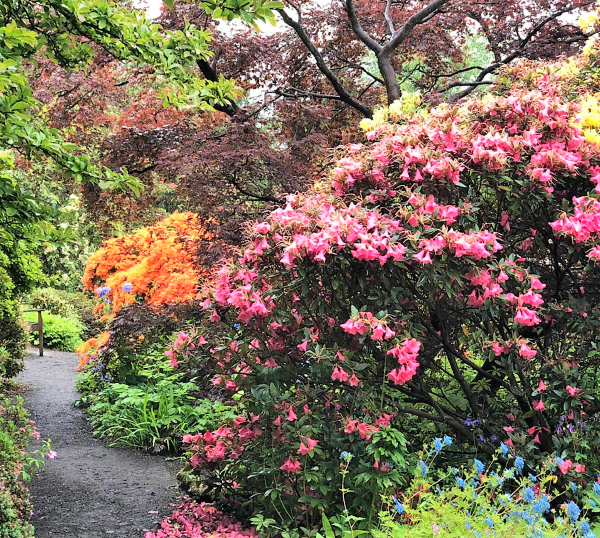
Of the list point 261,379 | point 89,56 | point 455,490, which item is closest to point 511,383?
point 455,490

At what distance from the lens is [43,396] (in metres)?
7.71

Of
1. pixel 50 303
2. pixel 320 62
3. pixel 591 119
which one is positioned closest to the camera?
pixel 591 119

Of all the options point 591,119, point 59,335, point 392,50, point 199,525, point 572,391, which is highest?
point 392,50

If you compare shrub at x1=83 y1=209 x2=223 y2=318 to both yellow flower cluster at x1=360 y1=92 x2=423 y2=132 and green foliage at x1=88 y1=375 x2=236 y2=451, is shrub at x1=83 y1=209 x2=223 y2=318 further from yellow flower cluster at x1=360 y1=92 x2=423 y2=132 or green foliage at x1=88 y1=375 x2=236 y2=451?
yellow flower cluster at x1=360 y1=92 x2=423 y2=132

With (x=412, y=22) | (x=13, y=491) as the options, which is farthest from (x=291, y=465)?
(x=412, y=22)

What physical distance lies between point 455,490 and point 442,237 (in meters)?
1.01

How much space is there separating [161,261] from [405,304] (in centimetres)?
395

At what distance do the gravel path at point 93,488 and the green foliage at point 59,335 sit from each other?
22.9 ft

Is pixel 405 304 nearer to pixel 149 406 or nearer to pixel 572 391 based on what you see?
pixel 572 391

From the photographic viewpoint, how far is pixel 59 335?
516 inches

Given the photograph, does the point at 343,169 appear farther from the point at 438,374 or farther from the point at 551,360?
the point at 438,374

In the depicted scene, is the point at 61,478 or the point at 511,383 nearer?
the point at 511,383

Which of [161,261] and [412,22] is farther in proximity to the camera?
[412,22]

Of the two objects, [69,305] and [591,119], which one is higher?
[591,119]
